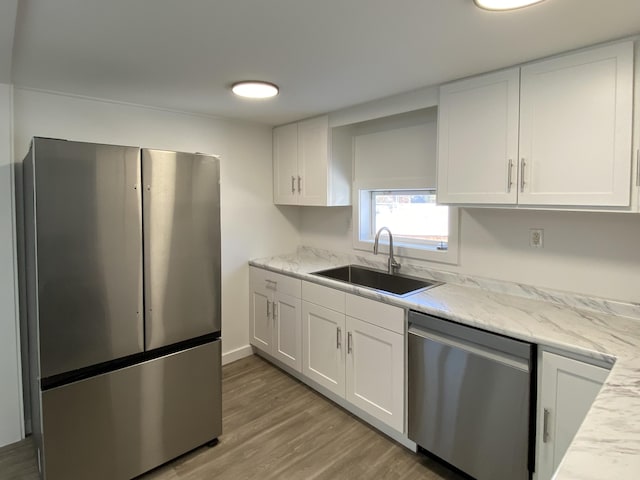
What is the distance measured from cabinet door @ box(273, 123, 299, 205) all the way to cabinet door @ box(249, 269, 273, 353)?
29.0 inches

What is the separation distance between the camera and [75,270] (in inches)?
68.7

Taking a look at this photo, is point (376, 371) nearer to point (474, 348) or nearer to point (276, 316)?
point (474, 348)

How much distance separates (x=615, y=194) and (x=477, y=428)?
124 cm

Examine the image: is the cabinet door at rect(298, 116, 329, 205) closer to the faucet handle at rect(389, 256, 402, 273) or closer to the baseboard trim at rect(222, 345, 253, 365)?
the faucet handle at rect(389, 256, 402, 273)

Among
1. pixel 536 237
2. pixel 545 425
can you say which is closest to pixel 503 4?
pixel 536 237

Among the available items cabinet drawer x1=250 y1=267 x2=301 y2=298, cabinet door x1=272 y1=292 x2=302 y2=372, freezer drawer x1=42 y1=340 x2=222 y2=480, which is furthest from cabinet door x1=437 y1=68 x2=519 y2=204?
freezer drawer x1=42 y1=340 x2=222 y2=480

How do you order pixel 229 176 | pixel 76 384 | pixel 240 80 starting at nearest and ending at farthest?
pixel 76 384, pixel 240 80, pixel 229 176

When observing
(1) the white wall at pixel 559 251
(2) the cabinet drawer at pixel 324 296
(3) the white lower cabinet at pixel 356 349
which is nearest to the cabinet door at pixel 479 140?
(1) the white wall at pixel 559 251

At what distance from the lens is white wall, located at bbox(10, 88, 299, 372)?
96.0 inches

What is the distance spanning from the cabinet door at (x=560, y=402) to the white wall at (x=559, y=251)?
65 centimetres

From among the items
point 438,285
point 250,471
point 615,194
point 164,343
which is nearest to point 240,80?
point 164,343

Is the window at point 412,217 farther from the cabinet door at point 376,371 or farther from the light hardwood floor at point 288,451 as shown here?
the light hardwood floor at point 288,451

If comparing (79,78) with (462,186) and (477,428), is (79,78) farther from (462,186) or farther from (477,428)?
(477,428)

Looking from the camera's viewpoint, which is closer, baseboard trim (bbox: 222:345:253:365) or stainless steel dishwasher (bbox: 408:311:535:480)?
stainless steel dishwasher (bbox: 408:311:535:480)
